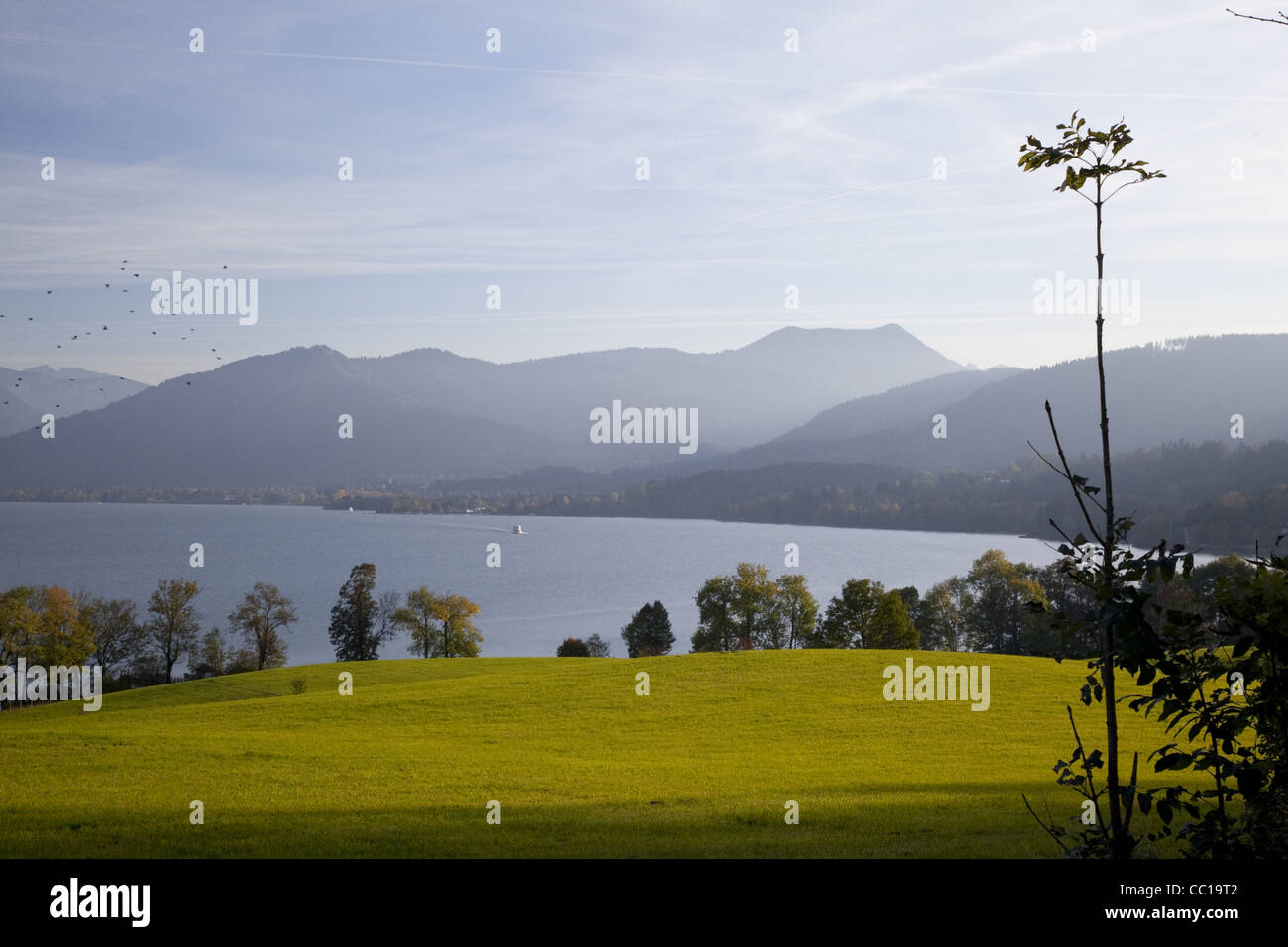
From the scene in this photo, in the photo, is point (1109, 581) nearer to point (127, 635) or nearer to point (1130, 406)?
point (127, 635)

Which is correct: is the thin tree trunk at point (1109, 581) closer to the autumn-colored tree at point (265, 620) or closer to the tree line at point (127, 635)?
the autumn-colored tree at point (265, 620)

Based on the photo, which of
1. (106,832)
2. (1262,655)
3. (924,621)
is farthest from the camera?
(924,621)

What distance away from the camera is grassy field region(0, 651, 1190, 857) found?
9742 mm

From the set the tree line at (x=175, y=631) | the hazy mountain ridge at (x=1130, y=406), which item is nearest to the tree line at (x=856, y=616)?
the tree line at (x=175, y=631)

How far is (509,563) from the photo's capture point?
134750mm

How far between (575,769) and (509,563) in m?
121

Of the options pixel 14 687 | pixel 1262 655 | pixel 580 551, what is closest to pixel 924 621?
pixel 14 687

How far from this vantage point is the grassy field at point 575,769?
9.74 m

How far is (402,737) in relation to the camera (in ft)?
64.5

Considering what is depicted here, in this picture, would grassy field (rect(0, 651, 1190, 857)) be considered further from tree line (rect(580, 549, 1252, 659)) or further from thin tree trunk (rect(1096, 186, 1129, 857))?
tree line (rect(580, 549, 1252, 659))
